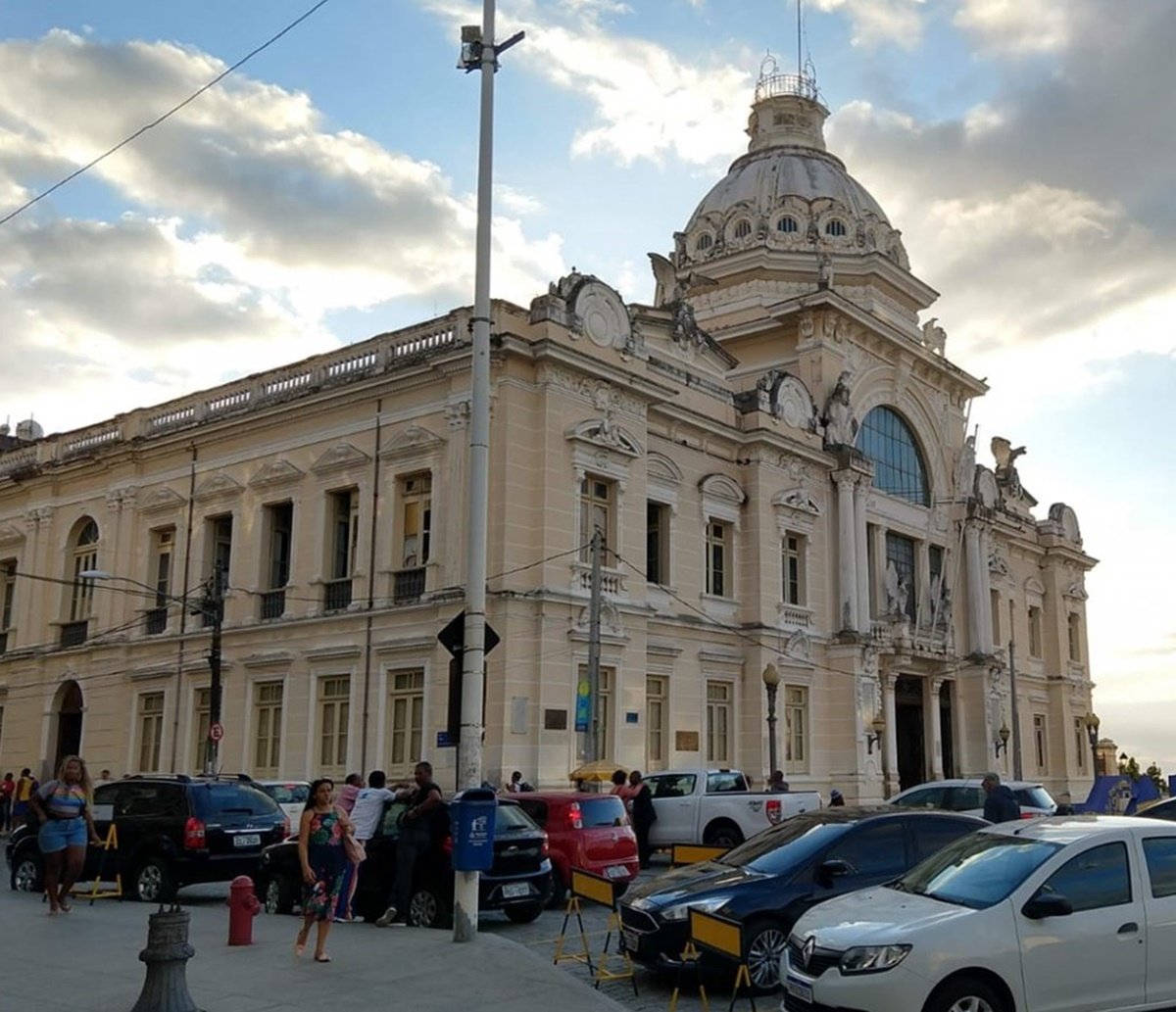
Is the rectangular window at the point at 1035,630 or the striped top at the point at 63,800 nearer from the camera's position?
the striped top at the point at 63,800

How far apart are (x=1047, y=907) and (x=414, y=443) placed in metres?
21.1

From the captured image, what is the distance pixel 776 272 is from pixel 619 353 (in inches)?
648

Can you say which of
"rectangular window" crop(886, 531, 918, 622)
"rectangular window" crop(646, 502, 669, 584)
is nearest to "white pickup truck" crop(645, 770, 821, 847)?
"rectangular window" crop(646, 502, 669, 584)

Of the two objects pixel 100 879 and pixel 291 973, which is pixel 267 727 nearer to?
pixel 100 879

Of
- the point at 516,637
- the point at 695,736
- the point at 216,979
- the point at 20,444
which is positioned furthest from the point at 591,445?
the point at 20,444

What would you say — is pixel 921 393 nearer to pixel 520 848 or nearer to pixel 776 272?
pixel 776 272

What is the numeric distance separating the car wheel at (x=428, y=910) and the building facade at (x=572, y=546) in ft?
34.9

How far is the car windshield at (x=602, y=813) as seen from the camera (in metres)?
16.9

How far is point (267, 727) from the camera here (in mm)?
30438

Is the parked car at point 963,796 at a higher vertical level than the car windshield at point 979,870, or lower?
higher

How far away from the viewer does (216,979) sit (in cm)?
1102

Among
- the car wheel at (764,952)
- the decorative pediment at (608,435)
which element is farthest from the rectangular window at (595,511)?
the car wheel at (764,952)

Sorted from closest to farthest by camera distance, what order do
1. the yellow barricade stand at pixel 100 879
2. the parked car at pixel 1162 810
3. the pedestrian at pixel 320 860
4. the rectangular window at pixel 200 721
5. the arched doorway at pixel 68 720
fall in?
the pedestrian at pixel 320 860 < the yellow barricade stand at pixel 100 879 < the parked car at pixel 1162 810 < the rectangular window at pixel 200 721 < the arched doorway at pixel 68 720

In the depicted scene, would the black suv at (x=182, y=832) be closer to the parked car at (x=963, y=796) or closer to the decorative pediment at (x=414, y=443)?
the parked car at (x=963, y=796)
